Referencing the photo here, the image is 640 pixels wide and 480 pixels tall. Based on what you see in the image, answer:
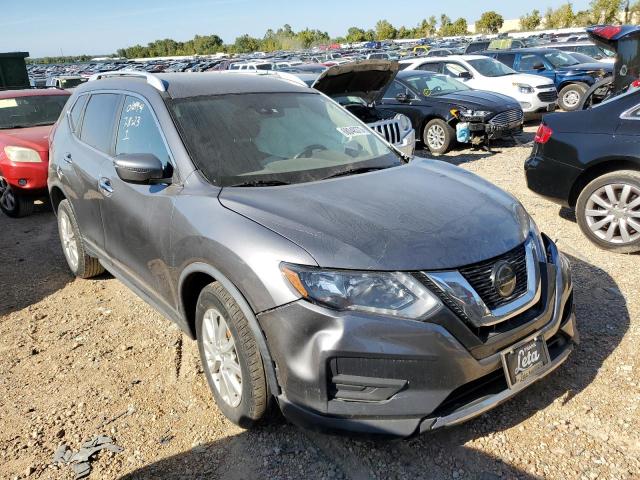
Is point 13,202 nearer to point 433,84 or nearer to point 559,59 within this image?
point 433,84

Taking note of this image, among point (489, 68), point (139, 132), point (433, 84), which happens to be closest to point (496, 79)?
point (489, 68)

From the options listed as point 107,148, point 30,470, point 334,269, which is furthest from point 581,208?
point 30,470

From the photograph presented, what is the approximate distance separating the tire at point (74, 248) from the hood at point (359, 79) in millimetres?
3204

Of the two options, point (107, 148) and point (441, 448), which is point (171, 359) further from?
point (441, 448)

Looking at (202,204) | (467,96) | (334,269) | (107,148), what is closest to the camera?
(334,269)

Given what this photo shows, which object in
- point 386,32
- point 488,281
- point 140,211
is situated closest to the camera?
point 488,281

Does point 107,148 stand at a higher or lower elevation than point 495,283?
higher

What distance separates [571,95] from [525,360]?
13.1 meters

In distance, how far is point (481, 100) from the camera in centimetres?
952

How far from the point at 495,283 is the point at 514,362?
1.19 ft

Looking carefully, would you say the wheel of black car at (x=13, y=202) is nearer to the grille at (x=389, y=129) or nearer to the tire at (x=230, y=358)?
the grille at (x=389, y=129)

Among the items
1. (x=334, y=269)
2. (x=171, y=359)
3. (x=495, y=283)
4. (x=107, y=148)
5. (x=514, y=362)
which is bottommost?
(x=171, y=359)

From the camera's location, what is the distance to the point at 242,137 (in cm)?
316

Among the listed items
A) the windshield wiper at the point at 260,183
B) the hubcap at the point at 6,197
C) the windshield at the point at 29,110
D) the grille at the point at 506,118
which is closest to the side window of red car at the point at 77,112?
the windshield wiper at the point at 260,183
